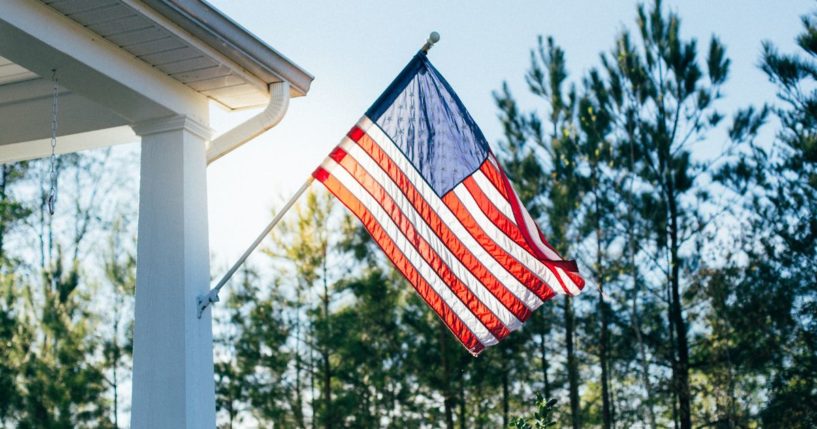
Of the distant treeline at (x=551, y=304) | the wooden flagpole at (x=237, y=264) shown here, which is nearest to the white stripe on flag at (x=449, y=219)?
the wooden flagpole at (x=237, y=264)

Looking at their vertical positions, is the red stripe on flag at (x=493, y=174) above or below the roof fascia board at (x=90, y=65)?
below

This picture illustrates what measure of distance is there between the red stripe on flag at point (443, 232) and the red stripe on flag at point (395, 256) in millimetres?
194

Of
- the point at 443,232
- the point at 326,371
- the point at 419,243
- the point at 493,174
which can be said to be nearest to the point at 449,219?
the point at 443,232

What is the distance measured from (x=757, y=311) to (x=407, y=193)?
528 inches

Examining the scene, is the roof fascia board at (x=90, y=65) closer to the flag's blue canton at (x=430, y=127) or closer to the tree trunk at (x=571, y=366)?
the flag's blue canton at (x=430, y=127)

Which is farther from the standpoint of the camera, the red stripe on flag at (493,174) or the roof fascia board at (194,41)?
the red stripe on flag at (493,174)

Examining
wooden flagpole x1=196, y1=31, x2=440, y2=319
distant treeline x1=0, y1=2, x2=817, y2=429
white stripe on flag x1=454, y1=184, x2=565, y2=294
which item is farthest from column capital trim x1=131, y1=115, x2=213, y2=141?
distant treeline x1=0, y1=2, x2=817, y2=429

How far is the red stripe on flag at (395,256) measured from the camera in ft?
15.4

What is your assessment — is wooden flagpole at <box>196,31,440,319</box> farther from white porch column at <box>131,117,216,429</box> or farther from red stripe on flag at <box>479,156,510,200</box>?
red stripe on flag at <box>479,156,510,200</box>

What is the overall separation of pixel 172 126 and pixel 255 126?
39 cm

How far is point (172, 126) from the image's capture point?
4.90 metres

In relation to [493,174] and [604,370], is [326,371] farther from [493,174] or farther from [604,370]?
[493,174]

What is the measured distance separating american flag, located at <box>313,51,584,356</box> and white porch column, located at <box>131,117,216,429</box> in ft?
2.08

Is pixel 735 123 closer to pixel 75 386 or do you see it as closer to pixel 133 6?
pixel 75 386
